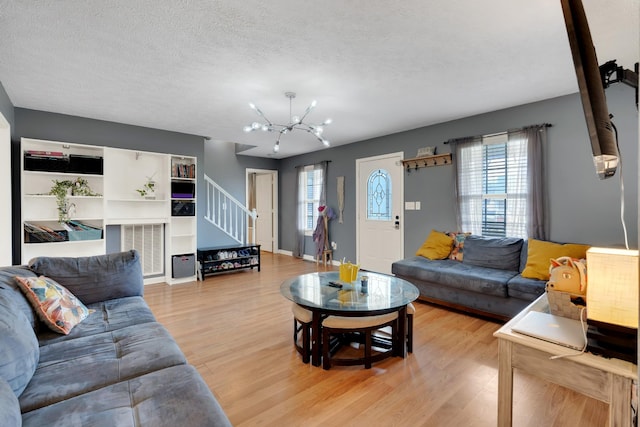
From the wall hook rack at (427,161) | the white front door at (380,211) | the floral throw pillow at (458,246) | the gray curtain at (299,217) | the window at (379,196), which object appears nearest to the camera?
the floral throw pillow at (458,246)

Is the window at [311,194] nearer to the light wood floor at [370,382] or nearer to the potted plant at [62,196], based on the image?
the light wood floor at [370,382]

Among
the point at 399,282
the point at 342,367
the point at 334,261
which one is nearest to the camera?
the point at 342,367

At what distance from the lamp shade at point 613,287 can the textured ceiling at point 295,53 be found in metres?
1.63

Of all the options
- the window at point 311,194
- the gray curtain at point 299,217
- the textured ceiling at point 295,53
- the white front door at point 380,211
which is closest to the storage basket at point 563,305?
the textured ceiling at point 295,53

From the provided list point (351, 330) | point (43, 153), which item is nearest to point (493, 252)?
point (351, 330)

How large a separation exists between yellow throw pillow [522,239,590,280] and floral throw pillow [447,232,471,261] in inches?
31.0

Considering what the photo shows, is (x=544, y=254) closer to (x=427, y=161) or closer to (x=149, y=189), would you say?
(x=427, y=161)

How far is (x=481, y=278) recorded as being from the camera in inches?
126

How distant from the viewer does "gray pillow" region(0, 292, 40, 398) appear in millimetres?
1208

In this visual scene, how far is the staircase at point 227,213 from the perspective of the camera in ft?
18.5

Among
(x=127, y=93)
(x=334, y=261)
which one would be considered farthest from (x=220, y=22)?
(x=334, y=261)

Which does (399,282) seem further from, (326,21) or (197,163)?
(197,163)

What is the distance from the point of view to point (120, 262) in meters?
2.54

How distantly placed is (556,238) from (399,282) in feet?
6.57
